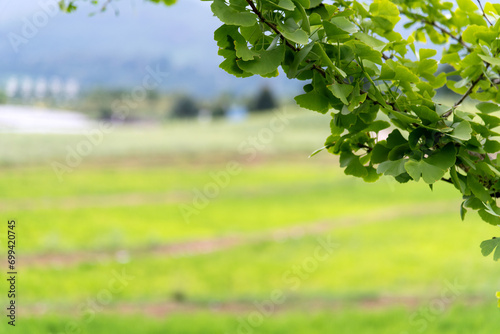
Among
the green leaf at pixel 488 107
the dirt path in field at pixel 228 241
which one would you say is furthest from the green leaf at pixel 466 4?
the dirt path in field at pixel 228 241

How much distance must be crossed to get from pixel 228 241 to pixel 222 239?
20cm

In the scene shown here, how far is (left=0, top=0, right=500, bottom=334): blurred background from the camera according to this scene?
5.39 metres

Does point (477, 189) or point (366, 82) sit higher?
point (366, 82)

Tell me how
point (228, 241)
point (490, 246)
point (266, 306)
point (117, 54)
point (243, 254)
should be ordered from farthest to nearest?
point (117, 54), point (228, 241), point (243, 254), point (266, 306), point (490, 246)

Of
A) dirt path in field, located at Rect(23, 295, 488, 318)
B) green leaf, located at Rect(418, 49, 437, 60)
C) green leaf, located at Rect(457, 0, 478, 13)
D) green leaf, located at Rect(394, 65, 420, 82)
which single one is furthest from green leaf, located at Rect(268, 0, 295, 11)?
dirt path in field, located at Rect(23, 295, 488, 318)

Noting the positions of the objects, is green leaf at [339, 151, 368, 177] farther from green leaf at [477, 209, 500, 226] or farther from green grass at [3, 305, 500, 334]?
green grass at [3, 305, 500, 334]

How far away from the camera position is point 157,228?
1096cm

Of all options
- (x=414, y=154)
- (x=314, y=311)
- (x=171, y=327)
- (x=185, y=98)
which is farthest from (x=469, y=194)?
(x=185, y=98)

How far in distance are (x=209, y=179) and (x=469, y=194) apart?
1669 cm

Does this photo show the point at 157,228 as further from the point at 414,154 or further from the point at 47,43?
the point at 47,43

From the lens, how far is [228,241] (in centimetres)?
983

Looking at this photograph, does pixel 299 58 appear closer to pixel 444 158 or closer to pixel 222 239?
pixel 444 158

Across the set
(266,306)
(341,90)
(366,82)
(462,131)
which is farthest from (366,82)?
(266,306)

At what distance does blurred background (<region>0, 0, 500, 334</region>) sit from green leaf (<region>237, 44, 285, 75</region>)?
1.41 m
